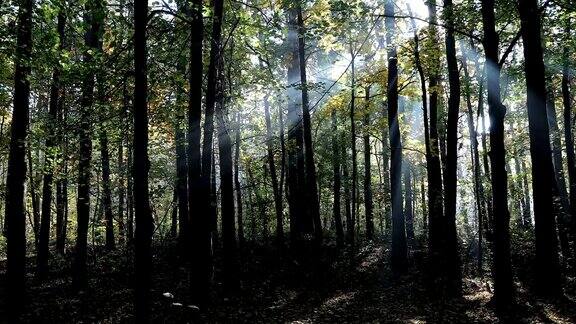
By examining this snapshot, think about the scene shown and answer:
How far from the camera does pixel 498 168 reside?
33.0 ft

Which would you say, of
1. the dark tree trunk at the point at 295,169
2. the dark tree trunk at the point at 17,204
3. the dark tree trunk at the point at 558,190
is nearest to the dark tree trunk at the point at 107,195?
the dark tree trunk at the point at 17,204

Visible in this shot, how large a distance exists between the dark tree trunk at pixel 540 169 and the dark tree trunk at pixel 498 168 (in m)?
1.94

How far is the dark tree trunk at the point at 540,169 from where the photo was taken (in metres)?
11.4

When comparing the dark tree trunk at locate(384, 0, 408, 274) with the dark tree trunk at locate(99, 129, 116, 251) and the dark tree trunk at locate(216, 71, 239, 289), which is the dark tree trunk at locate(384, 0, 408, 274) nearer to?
the dark tree trunk at locate(216, 71, 239, 289)

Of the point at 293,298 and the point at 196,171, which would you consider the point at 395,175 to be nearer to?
the point at 293,298

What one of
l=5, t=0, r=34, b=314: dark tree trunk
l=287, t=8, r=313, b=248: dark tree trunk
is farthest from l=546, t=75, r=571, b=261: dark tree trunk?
l=5, t=0, r=34, b=314: dark tree trunk

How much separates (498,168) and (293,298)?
696 cm

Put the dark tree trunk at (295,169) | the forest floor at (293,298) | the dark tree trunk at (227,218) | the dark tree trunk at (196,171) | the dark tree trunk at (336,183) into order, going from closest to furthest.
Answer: the forest floor at (293,298) → the dark tree trunk at (196,171) → the dark tree trunk at (227,218) → the dark tree trunk at (336,183) → the dark tree trunk at (295,169)

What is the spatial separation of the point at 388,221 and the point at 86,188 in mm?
23825

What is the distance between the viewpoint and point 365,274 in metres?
16.8

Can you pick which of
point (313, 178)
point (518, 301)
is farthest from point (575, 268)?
point (313, 178)

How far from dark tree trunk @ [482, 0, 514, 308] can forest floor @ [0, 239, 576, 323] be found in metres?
0.63

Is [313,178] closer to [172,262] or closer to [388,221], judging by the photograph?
[172,262]

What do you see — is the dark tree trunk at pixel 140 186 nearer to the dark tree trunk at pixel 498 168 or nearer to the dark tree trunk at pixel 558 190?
the dark tree trunk at pixel 498 168
